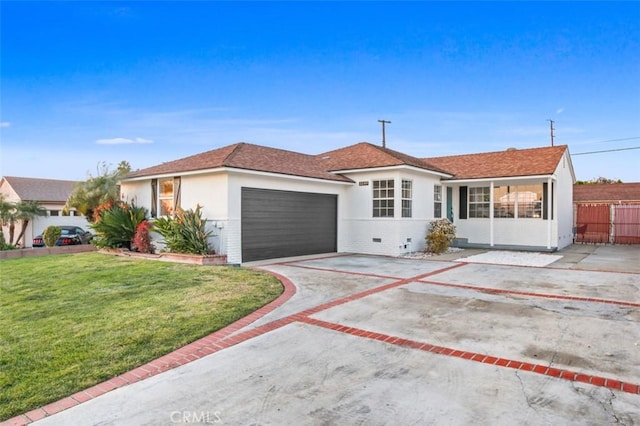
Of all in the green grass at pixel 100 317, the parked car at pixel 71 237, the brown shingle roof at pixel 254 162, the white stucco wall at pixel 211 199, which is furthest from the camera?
the parked car at pixel 71 237

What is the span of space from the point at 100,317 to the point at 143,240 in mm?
8428

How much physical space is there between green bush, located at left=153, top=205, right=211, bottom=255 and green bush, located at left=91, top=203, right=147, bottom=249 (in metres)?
3.05

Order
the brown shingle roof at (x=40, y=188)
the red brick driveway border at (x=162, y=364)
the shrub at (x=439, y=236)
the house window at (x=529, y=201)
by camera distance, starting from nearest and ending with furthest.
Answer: the red brick driveway border at (x=162, y=364) → the shrub at (x=439, y=236) → the house window at (x=529, y=201) → the brown shingle roof at (x=40, y=188)

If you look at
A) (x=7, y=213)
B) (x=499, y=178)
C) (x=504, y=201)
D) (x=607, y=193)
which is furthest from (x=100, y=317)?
(x=607, y=193)

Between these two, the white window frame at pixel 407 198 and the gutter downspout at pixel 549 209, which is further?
the gutter downspout at pixel 549 209

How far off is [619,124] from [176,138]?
27.5 m

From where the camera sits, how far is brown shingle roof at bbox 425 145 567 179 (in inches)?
637

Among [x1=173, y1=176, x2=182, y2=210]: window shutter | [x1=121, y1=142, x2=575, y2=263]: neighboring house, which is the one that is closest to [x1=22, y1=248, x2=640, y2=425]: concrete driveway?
[x1=121, y1=142, x2=575, y2=263]: neighboring house

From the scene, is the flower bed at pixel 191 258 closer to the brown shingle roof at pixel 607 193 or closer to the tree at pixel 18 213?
the tree at pixel 18 213

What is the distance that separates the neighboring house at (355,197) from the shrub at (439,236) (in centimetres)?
41

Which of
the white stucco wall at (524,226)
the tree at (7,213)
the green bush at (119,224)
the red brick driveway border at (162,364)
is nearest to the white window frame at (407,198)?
the white stucco wall at (524,226)

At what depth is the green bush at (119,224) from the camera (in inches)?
574

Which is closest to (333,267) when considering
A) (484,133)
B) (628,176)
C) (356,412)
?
(356,412)

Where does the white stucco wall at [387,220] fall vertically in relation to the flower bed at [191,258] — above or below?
above
